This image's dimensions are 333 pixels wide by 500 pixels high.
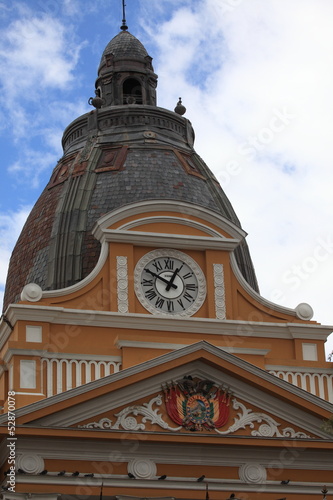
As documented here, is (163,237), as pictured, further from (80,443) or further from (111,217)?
(80,443)

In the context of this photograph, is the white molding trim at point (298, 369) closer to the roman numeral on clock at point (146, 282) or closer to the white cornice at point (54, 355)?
the roman numeral on clock at point (146, 282)

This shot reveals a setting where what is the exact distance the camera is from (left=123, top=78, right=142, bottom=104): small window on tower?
56344mm

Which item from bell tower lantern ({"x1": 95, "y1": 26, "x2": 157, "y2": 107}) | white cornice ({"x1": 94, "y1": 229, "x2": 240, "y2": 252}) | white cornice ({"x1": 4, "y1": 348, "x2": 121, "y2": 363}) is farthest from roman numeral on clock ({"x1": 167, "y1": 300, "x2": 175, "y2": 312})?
bell tower lantern ({"x1": 95, "y1": 26, "x2": 157, "y2": 107})

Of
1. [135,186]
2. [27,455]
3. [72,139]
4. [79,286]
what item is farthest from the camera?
[72,139]

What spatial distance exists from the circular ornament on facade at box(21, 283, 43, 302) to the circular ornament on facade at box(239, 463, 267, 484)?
27.7 feet

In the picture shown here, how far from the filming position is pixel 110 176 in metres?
52.5

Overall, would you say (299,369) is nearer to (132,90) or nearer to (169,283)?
(169,283)

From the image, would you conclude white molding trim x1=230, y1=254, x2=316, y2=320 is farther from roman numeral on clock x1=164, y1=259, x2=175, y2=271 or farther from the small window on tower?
the small window on tower

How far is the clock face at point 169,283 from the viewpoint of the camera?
4800cm

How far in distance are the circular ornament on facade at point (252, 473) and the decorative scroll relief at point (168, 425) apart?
918 millimetres

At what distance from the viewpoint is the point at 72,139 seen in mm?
55594

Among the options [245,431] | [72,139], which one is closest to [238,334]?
[245,431]

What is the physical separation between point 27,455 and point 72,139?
1696cm

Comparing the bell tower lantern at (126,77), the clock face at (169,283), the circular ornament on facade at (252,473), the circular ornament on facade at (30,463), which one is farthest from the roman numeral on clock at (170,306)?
the bell tower lantern at (126,77)
